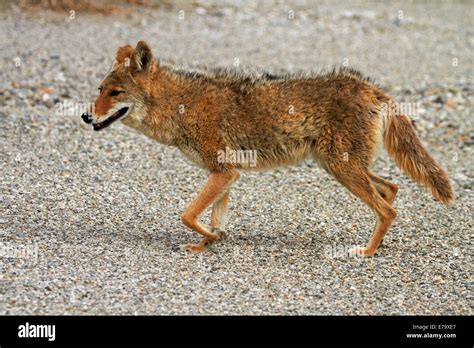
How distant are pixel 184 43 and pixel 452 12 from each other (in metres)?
9.42

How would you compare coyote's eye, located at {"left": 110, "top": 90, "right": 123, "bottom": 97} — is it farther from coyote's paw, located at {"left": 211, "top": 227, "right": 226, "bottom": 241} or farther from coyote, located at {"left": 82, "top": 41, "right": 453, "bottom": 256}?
coyote's paw, located at {"left": 211, "top": 227, "right": 226, "bottom": 241}

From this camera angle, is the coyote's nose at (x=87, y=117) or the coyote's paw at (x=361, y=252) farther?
the coyote's paw at (x=361, y=252)

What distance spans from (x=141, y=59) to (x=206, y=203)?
163cm

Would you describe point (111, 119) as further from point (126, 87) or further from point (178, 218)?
point (178, 218)

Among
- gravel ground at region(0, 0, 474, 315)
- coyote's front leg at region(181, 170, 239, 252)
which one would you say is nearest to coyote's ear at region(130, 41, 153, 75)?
coyote's front leg at region(181, 170, 239, 252)

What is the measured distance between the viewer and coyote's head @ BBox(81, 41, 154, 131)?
26.9 ft

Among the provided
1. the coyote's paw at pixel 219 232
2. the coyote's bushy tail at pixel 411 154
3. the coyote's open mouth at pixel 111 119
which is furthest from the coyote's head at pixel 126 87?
the coyote's bushy tail at pixel 411 154

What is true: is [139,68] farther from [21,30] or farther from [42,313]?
[21,30]

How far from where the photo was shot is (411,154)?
329 inches

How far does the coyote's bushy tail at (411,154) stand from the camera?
8.28m

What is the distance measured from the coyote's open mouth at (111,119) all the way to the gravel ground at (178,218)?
1.11 metres

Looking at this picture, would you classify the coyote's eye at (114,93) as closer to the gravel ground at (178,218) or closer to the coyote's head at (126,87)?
the coyote's head at (126,87)

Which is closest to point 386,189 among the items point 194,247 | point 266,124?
point 266,124
